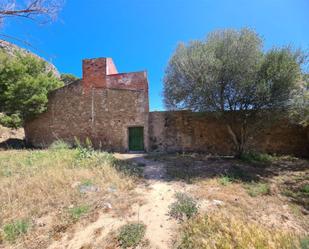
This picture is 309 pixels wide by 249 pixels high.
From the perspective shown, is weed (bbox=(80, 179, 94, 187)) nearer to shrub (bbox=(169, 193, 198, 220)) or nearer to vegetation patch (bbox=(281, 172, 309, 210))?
shrub (bbox=(169, 193, 198, 220))

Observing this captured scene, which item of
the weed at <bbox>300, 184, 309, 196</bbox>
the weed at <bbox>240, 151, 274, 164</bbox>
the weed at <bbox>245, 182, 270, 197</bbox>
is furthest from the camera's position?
the weed at <bbox>240, 151, 274, 164</bbox>

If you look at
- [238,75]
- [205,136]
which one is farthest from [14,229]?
[205,136]

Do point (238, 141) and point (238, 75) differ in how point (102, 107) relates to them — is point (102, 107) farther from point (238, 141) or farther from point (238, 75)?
point (238, 141)

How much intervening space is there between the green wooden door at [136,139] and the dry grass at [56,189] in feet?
13.3

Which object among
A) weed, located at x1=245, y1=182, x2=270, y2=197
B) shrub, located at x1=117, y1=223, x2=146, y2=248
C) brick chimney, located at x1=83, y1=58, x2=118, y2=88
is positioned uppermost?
brick chimney, located at x1=83, y1=58, x2=118, y2=88

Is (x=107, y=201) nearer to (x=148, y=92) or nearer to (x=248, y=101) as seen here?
(x=248, y=101)

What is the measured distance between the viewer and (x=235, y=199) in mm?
4527

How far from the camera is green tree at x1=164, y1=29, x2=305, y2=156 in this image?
7.32 m

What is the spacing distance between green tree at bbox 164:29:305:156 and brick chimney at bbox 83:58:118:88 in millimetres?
4460

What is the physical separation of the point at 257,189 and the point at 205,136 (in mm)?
5410

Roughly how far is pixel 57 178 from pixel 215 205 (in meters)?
4.06

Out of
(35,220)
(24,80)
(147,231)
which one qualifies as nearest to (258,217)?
(147,231)

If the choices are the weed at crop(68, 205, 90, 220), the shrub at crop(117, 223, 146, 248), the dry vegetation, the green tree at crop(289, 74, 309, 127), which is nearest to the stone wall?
the dry vegetation

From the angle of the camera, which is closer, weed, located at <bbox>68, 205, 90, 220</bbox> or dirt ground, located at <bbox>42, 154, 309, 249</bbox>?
dirt ground, located at <bbox>42, 154, 309, 249</bbox>
